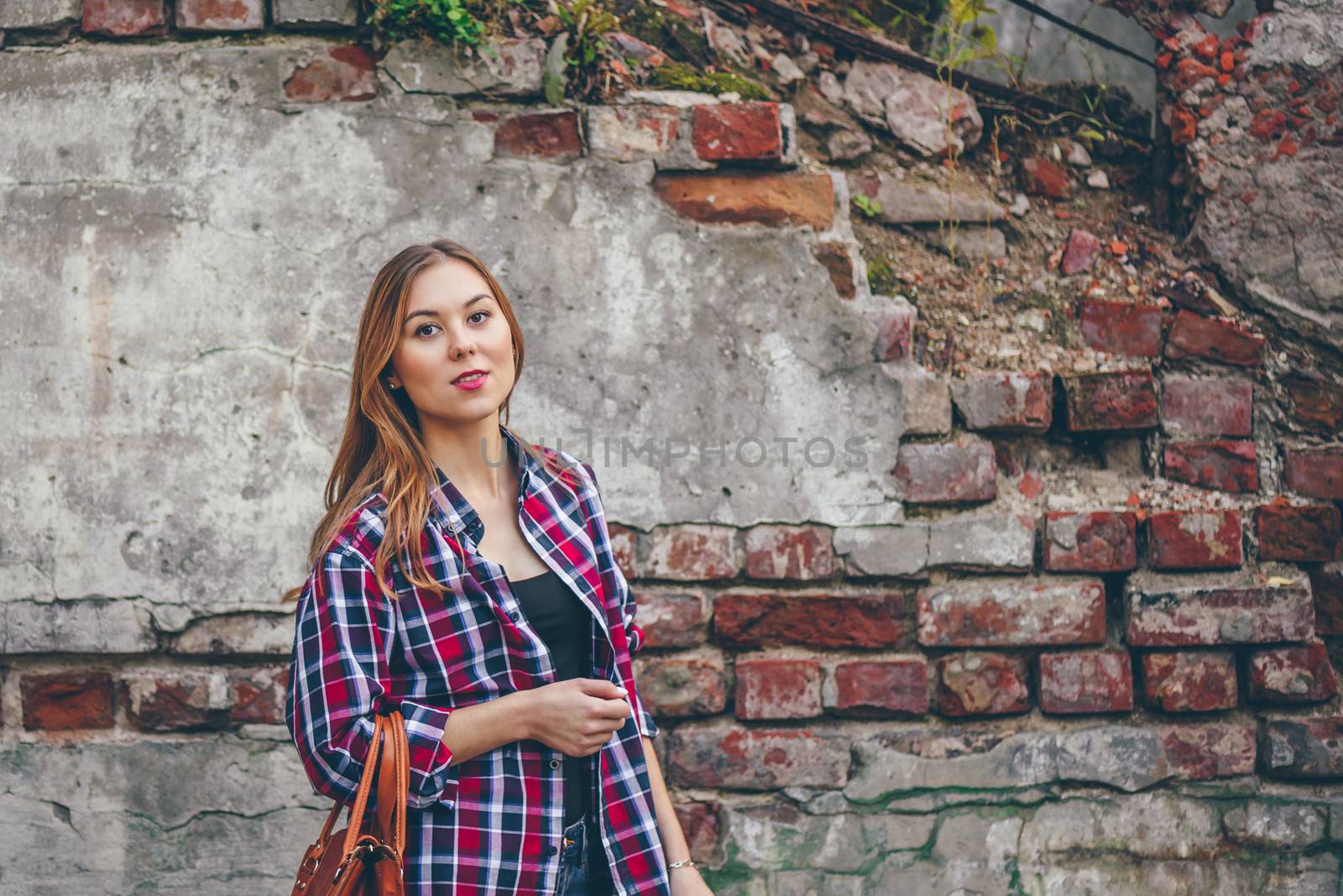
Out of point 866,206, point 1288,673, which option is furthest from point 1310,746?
point 866,206

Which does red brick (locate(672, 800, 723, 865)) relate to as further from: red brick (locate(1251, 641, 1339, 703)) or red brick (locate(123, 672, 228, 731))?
red brick (locate(1251, 641, 1339, 703))

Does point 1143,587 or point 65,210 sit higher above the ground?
point 65,210

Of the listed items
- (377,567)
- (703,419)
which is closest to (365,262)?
(703,419)

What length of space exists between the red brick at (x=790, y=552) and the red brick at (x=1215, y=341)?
79cm

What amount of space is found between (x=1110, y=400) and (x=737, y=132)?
89cm

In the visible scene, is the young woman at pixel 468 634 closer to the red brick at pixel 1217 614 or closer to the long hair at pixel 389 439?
the long hair at pixel 389 439

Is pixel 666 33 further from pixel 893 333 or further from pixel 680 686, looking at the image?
pixel 680 686

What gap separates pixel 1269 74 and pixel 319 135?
186cm

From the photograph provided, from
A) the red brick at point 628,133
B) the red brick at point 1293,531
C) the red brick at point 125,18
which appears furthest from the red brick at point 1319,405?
the red brick at point 125,18

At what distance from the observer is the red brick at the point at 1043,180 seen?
2.17 m

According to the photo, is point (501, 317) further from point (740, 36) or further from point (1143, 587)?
point (1143, 587)

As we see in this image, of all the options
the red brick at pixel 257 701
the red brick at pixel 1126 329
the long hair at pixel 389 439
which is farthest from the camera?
the red brick at pixel 1126 329

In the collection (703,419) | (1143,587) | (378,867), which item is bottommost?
(378,867)

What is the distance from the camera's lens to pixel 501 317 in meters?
1.45
